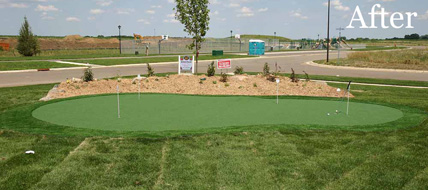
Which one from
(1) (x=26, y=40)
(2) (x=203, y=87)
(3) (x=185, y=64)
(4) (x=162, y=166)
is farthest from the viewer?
(1) (x=26, y=40)

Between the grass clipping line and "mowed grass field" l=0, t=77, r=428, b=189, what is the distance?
17.6 feet

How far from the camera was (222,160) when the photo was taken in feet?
20.3

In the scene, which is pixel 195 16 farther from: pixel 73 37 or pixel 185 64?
pixel 73 37

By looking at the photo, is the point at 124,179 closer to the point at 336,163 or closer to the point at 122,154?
the point at 122,154

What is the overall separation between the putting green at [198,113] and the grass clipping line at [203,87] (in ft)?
5.06

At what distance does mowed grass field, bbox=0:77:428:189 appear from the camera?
5273mm

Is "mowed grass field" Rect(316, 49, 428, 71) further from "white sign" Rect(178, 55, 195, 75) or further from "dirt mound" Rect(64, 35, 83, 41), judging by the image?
"dirt mound" Rect(64, 35, 83, 41)

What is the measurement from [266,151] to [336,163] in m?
1.27

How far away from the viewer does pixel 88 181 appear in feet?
17.3

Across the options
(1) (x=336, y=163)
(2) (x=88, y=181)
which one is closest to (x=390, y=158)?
(1) (x=336, y=163)

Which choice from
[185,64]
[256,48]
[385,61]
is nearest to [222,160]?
[185,64]

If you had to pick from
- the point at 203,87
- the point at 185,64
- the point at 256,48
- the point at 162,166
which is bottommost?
the point at 162,166

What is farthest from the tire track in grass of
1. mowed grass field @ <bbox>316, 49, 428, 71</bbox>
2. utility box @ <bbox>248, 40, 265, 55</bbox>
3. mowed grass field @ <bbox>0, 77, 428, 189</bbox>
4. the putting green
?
utility box @ <bbox>248, 40, 265, 55</bbox>

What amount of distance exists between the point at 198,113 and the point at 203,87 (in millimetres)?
4766
